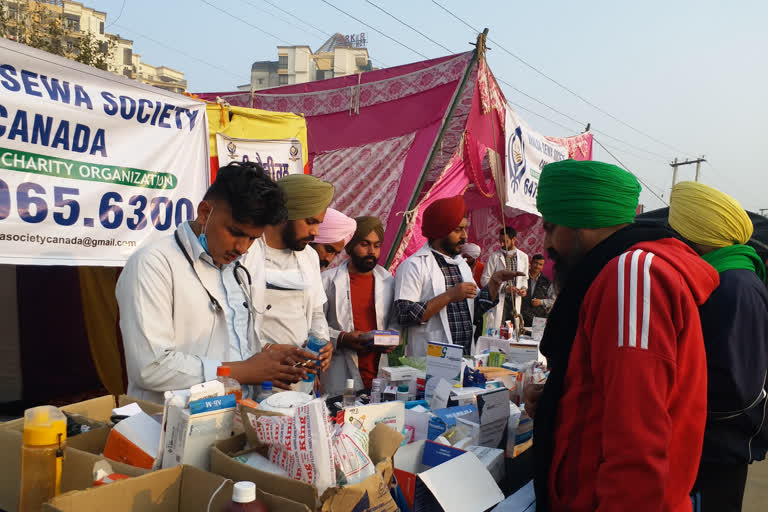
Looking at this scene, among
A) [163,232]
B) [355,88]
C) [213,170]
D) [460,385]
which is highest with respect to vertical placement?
[355,88]

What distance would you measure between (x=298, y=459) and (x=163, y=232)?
278cm

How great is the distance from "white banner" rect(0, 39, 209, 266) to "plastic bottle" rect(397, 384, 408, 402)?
196 cm

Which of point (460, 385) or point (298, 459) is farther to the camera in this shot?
point (460, 385)

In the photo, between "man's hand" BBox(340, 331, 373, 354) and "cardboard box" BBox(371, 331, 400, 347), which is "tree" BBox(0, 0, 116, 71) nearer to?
"man's hand" BBox(340, 331, 373, 354)

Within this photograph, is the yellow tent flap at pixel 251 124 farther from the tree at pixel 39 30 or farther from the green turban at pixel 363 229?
the tree at pixel 39 30

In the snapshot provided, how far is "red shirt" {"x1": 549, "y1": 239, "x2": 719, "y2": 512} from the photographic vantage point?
3.95 feet

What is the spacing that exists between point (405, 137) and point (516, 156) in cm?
148

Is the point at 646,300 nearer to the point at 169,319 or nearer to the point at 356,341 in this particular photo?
the point at 169,319

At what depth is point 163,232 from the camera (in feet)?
11.8

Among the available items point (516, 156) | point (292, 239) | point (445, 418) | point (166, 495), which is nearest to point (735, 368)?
point (445, 418)

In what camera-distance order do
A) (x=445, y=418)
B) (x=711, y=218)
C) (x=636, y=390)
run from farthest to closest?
(x=711, y=218) → (x=445, y=418) → (x=636, y=390)

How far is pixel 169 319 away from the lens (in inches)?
72.7

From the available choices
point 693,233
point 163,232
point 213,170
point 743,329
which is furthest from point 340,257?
point 743,329

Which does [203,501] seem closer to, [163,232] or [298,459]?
[298,459]
